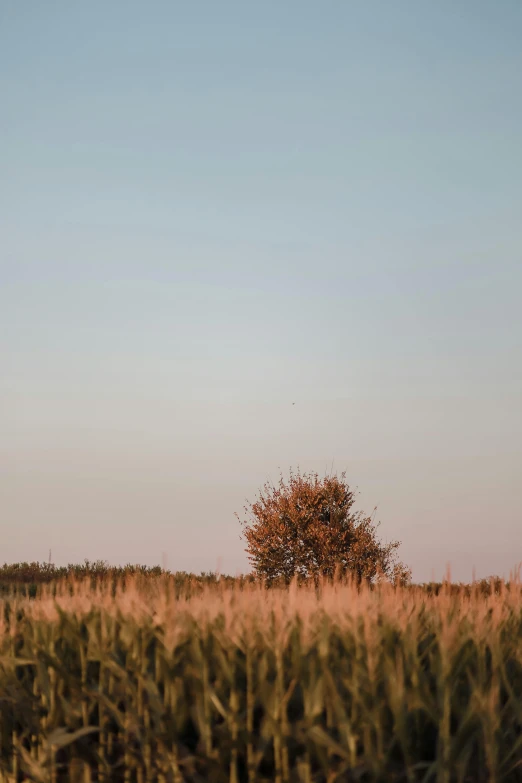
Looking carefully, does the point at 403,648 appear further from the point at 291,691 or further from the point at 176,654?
the point at 176,654

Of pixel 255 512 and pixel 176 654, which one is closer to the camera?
pixel 176 654

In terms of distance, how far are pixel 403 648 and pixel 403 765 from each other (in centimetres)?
71

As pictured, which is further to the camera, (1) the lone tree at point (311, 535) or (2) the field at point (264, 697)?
(1) the lone tree at point (311, 535)

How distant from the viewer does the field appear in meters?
4.10

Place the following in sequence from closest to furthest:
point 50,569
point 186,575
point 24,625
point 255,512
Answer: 1. point 24,625
2. point 186,575
3. point 50,569
4. point 255,512

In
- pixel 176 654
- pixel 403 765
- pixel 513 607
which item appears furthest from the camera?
pixel 513 607

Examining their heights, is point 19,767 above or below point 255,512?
below

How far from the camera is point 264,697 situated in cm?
433

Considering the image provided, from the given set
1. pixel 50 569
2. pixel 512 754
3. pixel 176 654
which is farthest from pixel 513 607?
pixel 50 569

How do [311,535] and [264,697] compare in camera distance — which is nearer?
[264,697]

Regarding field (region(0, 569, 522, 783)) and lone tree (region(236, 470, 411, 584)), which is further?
lone tree (region(236, 470, 411, 584))

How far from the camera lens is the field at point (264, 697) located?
161 inches

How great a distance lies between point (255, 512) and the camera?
108 feet

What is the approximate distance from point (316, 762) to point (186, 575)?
69.0ft
